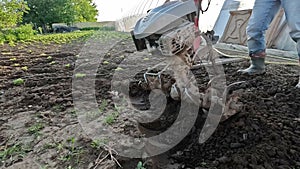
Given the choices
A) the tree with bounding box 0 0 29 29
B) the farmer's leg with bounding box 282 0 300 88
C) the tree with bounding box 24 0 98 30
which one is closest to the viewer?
the farmer's leg with bounding box 282 0 300 88

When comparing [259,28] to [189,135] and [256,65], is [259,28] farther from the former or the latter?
[189,135]

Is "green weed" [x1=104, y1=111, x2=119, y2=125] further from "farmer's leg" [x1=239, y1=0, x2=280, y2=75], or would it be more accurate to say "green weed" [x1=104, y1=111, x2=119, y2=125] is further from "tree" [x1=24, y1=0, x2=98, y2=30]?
"tree" [x1=24, y1=0, x2=98, y2=30]

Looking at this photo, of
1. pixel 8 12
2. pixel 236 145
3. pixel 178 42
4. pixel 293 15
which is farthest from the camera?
pixel 8 12

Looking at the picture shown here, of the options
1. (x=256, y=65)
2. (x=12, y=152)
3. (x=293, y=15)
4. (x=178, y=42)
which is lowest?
(x=12, y=152)

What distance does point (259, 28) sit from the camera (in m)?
1.86

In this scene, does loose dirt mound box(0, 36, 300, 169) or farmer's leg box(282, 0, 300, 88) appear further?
farmer's leg box(282, 0, 300, 88)

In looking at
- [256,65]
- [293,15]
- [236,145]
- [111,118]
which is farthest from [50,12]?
[236,145]

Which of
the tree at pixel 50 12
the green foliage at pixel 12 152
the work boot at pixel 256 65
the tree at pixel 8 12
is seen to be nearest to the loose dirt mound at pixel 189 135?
the green foliage at pixel 12 152

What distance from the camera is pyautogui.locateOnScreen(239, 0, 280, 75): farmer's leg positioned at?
5.86 feet

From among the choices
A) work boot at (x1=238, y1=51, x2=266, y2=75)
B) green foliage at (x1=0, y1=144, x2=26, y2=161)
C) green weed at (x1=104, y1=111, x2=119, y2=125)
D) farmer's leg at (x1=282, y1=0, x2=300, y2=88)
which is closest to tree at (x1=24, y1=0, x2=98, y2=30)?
work boot at (x1=238, y1=51, x2=266, y2=75)

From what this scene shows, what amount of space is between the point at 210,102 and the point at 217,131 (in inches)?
5.1

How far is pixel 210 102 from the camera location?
110 centimetres

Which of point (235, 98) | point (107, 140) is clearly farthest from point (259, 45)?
point (107, 140)

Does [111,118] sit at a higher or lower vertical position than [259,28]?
lower
